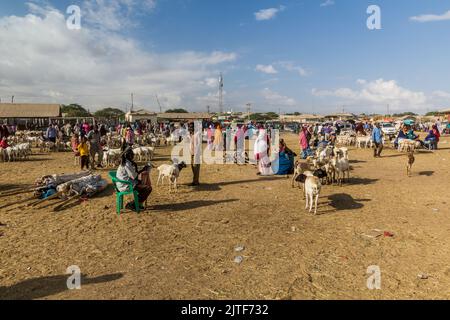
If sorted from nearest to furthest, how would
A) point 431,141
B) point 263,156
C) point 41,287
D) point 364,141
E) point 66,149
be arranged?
point 41,287, point 263,156, point 431,141, point 66,149, point 364,141

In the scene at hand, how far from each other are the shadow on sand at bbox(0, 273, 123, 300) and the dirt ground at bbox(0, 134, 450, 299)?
1 cm

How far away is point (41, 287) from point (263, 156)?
9.58m

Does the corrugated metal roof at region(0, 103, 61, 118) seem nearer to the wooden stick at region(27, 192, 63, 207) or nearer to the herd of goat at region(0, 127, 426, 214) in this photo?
the herd of goat at region(0, 127, 426, 214)

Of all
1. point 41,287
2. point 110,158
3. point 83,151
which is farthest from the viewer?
point 110,158

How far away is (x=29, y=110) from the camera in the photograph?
38.2 m

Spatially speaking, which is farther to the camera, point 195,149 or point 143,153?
point 143,153

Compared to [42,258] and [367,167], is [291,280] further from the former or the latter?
[367,167]

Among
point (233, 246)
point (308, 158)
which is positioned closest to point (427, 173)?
point (308, 158)

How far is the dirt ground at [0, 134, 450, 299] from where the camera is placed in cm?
434

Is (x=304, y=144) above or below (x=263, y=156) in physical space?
above

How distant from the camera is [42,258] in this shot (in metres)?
5.27

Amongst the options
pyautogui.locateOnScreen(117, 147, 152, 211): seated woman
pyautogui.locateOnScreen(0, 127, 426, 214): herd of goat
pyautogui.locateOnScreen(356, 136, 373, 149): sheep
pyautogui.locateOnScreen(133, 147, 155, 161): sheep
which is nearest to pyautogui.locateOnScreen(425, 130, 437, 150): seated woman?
pyautogui.locateOnScreen(0, 127, 426, 214): herd of goat

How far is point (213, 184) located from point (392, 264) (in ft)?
22.5

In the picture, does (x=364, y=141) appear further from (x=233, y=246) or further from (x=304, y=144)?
(x=233, y=246)
